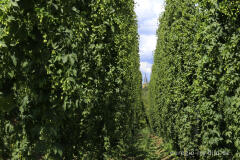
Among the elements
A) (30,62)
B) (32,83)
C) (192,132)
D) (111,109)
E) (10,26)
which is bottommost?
(192,132)

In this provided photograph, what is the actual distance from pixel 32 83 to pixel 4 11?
958mm

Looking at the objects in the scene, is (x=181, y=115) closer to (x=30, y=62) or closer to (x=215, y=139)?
(x=215, y=139)

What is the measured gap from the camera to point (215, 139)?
6512mm

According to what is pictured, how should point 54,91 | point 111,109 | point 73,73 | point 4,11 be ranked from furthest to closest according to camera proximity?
1. point 111,109
2. point 54,91
3. point 73,73
4. point 4,11

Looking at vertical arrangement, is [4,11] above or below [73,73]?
above

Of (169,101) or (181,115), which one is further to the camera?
(169,101)

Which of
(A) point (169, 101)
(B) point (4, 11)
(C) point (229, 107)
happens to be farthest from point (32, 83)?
(A) point (169, 101)

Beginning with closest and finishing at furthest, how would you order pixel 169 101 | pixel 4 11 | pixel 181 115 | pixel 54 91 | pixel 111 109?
pixel 4 11, pixel 54 91, pixel 111 109, pixel 181 115, pixel 169 101

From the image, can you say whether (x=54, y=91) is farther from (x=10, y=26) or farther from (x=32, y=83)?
(x=10, y=26)

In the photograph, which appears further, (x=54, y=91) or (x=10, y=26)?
(x=54, y=91)

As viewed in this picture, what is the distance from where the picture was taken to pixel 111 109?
5918 millimetres

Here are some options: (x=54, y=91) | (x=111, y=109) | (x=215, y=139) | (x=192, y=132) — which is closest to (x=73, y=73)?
(x=54, y=91)

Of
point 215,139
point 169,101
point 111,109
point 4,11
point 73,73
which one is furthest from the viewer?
point 169,101

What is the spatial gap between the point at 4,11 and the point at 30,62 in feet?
2.28
